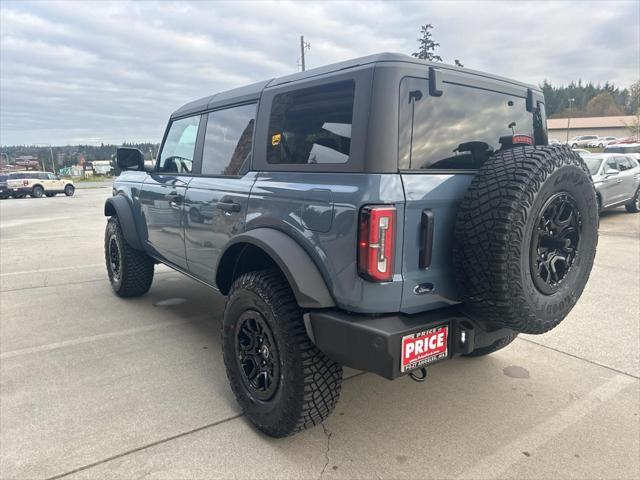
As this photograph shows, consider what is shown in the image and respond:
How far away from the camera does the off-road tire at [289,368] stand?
2.33 m

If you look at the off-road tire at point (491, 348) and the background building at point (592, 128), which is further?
the background building at point (592, 128)

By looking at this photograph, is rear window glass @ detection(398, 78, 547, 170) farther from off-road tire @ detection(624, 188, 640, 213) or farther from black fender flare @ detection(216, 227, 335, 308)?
off-road tire @ detection(624, 188, 640, 213)

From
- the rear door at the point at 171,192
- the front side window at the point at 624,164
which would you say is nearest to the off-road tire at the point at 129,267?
the rear door at the point at 171,192

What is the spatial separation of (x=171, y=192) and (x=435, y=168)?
2367 mm

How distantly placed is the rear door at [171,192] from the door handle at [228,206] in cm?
69

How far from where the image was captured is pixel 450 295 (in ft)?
7.66

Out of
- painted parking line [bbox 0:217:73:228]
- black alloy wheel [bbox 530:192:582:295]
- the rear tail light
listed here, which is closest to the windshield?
black alloy wheel [bbox 530:192:582:295]

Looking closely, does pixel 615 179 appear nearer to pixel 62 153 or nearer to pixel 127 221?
pixel 127 221

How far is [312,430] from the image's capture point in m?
2.69

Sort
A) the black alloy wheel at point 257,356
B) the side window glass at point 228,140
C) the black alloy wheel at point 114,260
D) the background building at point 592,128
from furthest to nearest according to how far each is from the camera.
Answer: the background building at point 592,128, the black alloy wheel at point 114,260, the side window glass at point 228,140, the black alloy wheel at point 257,356

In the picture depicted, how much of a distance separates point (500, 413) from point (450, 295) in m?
1.04

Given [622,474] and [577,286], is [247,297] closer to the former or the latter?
[577,286]

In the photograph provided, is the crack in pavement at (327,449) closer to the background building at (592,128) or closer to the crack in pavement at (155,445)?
the crack in pavement at (155,445)

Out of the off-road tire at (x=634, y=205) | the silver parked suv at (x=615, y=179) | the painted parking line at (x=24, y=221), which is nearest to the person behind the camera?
the silver parked suv at (x=615, y=179)
